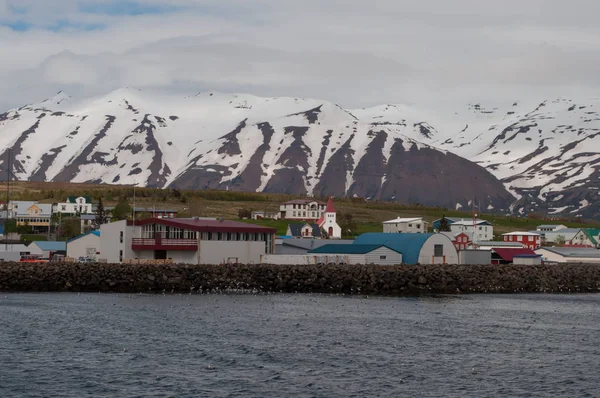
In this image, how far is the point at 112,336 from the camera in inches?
1928

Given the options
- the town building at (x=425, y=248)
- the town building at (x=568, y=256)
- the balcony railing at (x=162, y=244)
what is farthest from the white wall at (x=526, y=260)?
the balcony railing at (x=162, y=244)

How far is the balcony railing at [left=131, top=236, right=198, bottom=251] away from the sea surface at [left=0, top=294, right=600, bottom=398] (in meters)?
14.1

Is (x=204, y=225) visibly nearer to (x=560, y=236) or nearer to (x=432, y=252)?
(x=432, y=252)

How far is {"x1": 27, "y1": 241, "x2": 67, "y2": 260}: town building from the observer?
10238 cm

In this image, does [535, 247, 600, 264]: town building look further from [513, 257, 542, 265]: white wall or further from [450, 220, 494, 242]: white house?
[450, 220, 494, 242]: white house

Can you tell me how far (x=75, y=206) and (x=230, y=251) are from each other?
108m

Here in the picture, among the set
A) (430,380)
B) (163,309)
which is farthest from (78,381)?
(163,309)

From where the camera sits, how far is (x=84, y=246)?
92.4m

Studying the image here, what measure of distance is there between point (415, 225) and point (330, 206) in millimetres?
17060

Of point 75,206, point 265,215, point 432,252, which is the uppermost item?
point 75,206

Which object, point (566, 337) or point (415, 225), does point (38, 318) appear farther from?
point (415, 225)

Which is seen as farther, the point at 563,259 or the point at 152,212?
the point at 152,212

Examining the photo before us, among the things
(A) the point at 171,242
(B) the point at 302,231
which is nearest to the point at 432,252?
(A) the point at 171,242

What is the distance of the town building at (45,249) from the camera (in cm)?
10238
